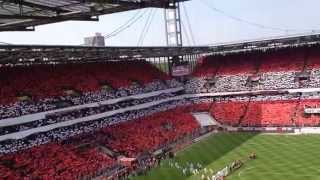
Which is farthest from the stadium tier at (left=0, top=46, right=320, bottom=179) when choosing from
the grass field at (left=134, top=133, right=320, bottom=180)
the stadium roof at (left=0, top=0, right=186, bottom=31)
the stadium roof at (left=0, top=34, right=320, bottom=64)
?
the stadium roof at (left=0, top=0, right=186, bottom=31)

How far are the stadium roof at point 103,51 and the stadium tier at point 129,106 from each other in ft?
6.83

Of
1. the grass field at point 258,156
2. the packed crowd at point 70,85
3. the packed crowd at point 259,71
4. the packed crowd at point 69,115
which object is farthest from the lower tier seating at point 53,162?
the packed crowd at point 259,71

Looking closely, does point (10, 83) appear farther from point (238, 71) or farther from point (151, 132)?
point (238, 71)

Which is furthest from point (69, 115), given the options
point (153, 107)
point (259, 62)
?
point (259, 62)

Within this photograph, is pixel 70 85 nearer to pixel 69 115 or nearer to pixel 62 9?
pixel 69 115

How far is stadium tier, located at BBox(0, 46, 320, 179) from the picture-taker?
1635 inches

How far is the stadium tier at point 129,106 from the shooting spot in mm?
41531

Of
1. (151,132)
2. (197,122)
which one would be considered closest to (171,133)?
(151,132)

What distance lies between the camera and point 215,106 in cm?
6706

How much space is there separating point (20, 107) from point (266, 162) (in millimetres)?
22699

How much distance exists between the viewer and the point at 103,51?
52.3m

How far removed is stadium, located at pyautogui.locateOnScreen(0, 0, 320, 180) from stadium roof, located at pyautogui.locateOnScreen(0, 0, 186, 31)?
0.05m

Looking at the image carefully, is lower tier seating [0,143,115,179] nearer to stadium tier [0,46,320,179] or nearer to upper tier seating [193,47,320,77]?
stadium tier [0,46,320,179]

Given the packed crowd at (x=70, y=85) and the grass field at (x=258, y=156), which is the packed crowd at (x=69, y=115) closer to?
the packed crowd at (x=70, y=85)
